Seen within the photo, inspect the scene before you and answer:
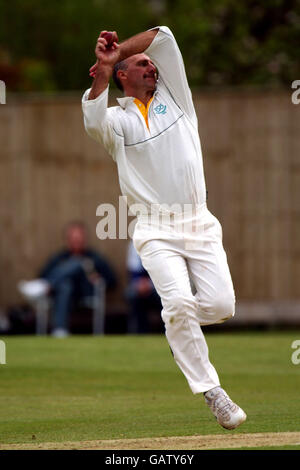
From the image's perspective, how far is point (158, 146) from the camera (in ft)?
25.2

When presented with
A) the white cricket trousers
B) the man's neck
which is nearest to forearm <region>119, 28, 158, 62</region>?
the man's neck

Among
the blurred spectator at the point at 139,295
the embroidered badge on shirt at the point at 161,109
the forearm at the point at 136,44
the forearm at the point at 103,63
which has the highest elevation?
the forearm at the point at 136,44

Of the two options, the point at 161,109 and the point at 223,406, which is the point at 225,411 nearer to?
the point at 223,406

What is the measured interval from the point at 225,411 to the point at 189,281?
0.96 metres

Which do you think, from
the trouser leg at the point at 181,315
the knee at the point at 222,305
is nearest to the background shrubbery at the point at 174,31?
the knee at the point at 222,305

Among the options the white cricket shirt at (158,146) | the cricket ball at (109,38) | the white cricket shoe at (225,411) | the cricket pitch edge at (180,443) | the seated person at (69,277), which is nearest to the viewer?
the cricket pitch edge at (180,443)

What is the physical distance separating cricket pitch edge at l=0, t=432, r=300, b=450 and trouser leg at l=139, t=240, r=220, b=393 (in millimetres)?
477


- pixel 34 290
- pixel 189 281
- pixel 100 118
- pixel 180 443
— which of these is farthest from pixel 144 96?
pixel 34 290

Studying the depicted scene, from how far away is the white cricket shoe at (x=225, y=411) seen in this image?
7.34m

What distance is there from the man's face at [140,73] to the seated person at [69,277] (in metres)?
8.50

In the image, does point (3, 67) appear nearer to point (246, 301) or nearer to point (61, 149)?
point (61, 149)

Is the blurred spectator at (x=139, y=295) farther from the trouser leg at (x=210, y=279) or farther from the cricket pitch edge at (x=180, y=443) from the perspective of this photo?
the cricket pitch edge at (x=180, y=443)

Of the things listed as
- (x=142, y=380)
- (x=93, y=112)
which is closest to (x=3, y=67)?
(x=142, y=380)

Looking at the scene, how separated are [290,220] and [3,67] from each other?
8.48 m
